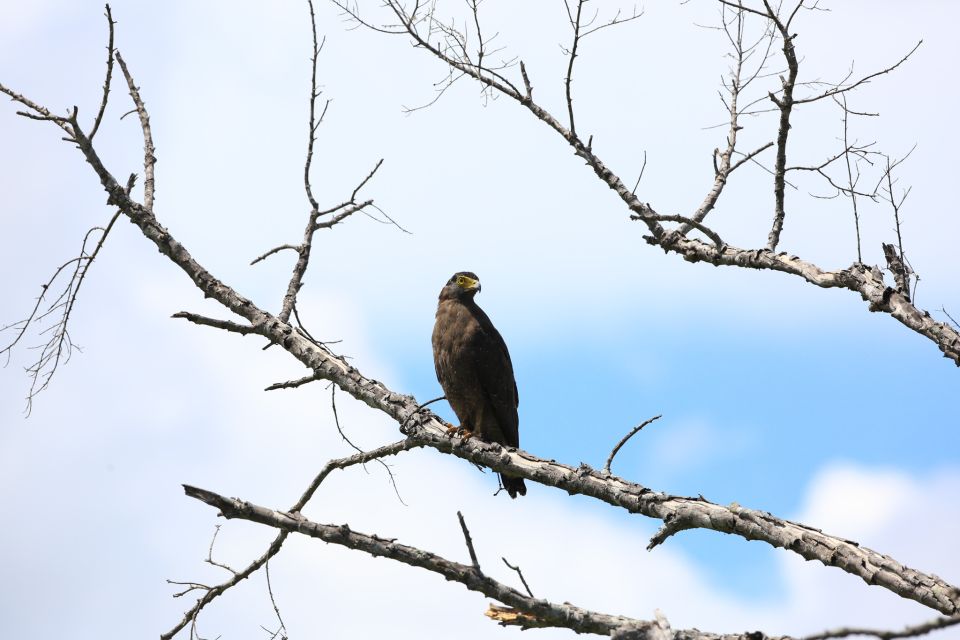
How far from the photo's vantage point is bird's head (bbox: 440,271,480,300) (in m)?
7.27

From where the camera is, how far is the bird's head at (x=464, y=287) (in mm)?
7273

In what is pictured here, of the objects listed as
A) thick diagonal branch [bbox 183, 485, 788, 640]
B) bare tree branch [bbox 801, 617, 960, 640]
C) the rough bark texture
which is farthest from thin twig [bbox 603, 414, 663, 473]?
bare tree branch [bbox 801, 617, 960, 640]

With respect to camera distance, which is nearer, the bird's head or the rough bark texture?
the rough bark texture

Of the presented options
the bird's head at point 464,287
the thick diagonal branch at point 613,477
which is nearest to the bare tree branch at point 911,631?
the thick diagonal branch at point 613,477

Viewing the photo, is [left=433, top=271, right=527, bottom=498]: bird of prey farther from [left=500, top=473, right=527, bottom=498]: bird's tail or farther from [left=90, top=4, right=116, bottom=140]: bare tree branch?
[left=90, top=4, right=116, bottom=140]: bare tree branch

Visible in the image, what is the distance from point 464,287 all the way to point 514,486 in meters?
1.67

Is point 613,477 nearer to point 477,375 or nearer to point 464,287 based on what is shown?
point 477,375

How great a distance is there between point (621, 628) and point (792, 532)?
3.86 ft

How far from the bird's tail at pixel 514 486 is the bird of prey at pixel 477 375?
37 centimetres

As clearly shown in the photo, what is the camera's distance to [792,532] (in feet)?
13.5

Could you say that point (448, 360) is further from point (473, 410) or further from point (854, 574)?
point (854, 574)

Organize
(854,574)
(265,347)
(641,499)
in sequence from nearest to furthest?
(854,574)
(641,499)
(265,347)

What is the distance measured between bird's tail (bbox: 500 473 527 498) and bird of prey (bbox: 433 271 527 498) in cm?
37

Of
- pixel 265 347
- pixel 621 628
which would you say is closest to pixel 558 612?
pixel 621 628
